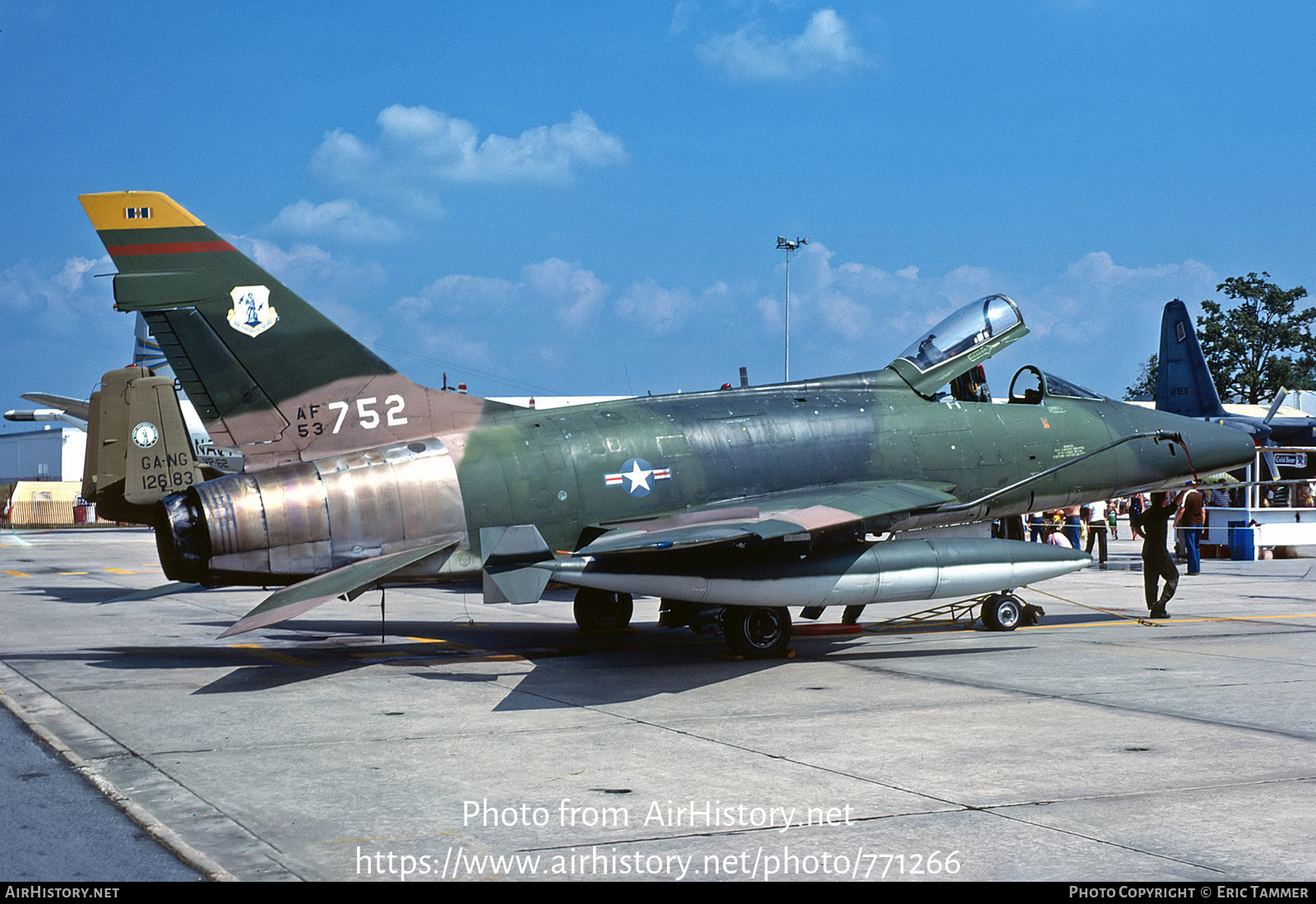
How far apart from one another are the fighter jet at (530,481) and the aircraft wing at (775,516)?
0.04 meters

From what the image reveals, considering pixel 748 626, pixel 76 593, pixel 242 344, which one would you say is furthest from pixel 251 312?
pixel 76 593

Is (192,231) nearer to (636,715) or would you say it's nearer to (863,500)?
(636,715)

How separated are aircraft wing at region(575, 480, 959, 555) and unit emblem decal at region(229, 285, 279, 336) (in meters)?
4.04

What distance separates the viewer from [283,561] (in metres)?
10.9

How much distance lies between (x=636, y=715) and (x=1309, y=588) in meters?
16.3

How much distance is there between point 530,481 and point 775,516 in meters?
2.67

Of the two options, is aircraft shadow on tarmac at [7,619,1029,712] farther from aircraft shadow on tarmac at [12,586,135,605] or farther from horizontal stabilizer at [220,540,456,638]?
aircraft shadow on tarmac at [12,586,135,605]

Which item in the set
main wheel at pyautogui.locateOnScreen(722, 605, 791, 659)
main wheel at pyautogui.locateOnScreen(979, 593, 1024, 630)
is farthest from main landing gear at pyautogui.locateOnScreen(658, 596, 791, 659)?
main wheel at pyautogui.locateOnScreen(979, 593, 1024, 630)

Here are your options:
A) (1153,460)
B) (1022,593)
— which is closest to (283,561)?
(1153,460)

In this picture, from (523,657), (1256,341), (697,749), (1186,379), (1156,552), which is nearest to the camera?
(697,749)

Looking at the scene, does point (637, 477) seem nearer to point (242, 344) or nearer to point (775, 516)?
point (775, 516)

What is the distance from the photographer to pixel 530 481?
12.0m

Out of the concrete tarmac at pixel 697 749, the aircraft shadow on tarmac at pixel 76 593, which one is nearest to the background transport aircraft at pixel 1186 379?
the concrete tarmac at pixel 697 749

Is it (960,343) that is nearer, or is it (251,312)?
(251,312)
